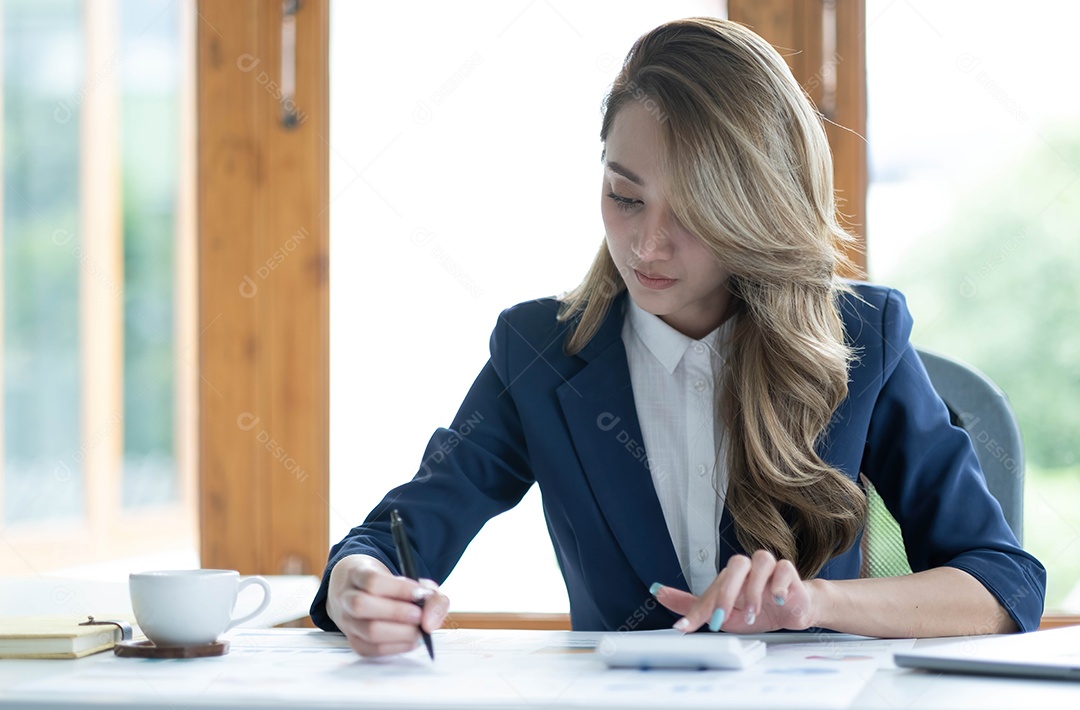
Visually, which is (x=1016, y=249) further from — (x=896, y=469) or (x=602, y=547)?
(x=602, y=547)

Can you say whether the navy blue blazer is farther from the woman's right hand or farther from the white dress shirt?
the woman's right hand

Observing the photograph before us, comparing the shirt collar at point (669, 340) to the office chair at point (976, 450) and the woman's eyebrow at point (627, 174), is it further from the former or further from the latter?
the office chair at point (976, 450)

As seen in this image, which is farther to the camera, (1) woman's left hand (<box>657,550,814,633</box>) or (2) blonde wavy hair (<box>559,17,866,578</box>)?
(2) blonde wavy hair (<box>559,17,866,578</box>)

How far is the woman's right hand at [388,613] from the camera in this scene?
90cm

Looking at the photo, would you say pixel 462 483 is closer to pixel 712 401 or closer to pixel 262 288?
pixel 712 401

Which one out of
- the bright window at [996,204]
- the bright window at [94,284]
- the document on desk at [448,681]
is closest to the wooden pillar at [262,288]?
the bright window at [94,284]

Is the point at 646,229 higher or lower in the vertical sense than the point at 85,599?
higher

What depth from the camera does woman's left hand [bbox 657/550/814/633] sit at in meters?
0.90

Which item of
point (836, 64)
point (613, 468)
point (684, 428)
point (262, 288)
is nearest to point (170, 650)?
point (613, 468)

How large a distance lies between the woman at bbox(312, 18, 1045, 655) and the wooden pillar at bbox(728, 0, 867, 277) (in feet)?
2.21

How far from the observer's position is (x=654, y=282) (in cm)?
127

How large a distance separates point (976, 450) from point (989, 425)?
0.14ft

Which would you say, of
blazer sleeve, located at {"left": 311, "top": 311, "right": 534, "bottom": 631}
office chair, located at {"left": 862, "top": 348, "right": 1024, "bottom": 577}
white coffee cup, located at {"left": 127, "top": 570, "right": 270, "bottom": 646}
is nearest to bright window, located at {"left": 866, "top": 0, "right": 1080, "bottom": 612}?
office chair, located at {"left": 862, "top": 348, "right": 1024, "bottom": 577}

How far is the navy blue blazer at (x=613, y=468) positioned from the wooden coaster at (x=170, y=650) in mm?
234
